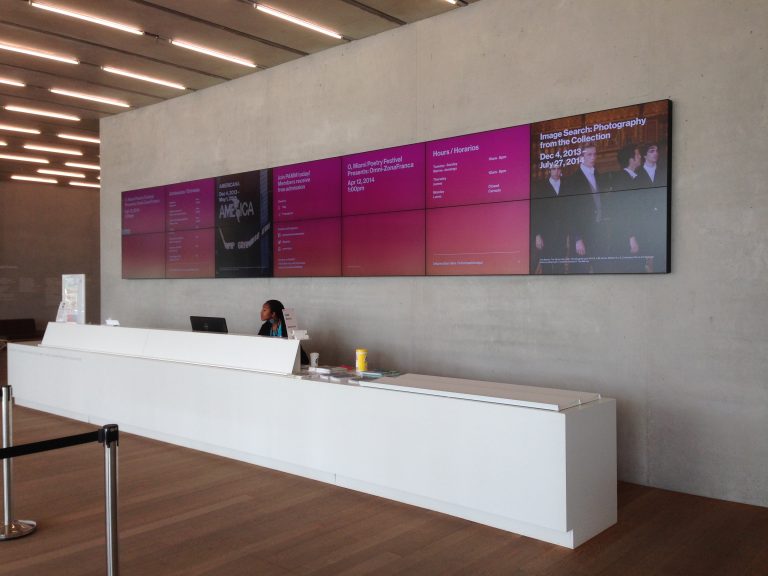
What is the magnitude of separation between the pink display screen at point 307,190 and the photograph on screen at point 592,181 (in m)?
2.13

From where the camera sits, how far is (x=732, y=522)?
12.4ft

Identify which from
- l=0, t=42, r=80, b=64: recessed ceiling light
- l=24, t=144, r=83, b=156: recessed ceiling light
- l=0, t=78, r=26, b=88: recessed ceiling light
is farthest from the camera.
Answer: l=24, t=144, r=83, b=156: recessed ceiling light

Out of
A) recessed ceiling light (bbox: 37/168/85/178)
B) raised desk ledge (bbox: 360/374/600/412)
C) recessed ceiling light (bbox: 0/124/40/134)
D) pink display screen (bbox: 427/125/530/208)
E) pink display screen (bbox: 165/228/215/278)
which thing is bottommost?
raised desk ledge (bbox: 360/374/600/412)

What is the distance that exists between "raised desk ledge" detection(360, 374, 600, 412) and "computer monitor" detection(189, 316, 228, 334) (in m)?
1.97

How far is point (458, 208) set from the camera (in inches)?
211

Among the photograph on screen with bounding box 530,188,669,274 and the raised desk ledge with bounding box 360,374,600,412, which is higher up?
the photograph on screen with bounding box 530,188,669,274

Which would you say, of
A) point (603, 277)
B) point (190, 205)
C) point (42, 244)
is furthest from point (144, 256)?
point (42, 244)

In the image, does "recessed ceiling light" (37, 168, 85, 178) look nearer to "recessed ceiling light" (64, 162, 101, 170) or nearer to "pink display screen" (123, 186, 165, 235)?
"recessed ceiling light" (64, 162, 101, 170)

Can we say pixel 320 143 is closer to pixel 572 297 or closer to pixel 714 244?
pixel 572 297

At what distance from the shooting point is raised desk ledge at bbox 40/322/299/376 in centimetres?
484

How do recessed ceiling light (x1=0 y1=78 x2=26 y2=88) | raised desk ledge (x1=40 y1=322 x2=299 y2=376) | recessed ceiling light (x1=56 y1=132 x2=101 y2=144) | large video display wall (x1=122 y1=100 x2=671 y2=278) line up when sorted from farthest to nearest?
recessed ceiling light (x1=56 y1=132 x2=101 y2=144), recessed ceiling light (x1=0 y1=78 x2=26 y2=88), raised desk ledge (x1=40 y1=322 x2=299 y2=376), large video display wall (x1=122 y1=100 x2=671 y2=278)

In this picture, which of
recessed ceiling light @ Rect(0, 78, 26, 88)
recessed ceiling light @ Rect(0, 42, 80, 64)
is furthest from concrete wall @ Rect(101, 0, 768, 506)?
recessed ceiling light @ Rect(0, 78, 26, 88)

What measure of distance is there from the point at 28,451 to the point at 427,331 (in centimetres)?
344

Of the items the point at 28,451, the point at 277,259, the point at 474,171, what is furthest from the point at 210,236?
the point at 28,451
